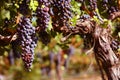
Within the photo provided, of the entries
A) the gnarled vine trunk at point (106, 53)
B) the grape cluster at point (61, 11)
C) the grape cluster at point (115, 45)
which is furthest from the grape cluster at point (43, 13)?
the grape cluster at point (115, 45)

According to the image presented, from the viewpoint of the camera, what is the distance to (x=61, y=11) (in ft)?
8.82

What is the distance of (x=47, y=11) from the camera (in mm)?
2596

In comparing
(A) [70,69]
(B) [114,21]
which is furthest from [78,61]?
(B) [114,21]

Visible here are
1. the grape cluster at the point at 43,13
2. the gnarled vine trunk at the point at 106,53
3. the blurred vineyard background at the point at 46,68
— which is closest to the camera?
the grape cluster at the point at 43,13

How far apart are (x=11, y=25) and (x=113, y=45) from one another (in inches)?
29.8

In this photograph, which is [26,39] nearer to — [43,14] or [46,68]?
[43,14]

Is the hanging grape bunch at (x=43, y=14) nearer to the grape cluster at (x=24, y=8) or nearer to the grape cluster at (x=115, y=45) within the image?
the grape cluster at (x=24, y=8)

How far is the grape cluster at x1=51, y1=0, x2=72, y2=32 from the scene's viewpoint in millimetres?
2650

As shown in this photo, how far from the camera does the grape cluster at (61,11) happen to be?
104 inches

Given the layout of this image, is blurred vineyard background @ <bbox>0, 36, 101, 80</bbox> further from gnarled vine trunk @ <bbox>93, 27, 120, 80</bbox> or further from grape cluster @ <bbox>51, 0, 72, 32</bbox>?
grape cluster @ <bbox>51, 0, 72, 32</bbox>

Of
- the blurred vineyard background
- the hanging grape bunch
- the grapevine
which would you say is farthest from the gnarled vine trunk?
the blurred vineyard background

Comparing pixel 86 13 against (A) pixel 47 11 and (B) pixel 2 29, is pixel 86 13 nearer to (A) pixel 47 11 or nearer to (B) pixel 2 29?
(A) pixel 47 11

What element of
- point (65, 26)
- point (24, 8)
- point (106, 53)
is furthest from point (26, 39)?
point (106, 53)

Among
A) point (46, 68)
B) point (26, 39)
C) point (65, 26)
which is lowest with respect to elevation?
point (26, 39)
